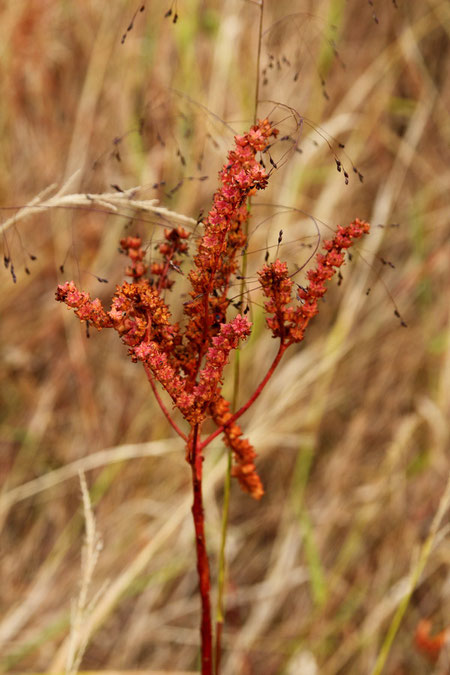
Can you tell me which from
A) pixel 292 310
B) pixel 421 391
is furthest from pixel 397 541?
pixel 292 310

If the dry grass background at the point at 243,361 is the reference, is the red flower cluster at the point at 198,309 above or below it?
below

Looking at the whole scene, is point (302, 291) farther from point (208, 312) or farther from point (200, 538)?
point (200, 538)

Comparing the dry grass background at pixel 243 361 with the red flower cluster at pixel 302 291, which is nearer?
the red flower cluster at pixel 302 291

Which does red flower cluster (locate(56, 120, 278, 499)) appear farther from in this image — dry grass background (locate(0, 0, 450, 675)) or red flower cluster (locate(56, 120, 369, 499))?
dry grass background (locate(0, 0, 450, 675))

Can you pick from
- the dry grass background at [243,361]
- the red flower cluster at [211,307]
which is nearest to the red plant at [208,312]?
the red flower cluster at [211,307]

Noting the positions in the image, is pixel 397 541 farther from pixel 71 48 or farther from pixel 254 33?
pixel 71 48

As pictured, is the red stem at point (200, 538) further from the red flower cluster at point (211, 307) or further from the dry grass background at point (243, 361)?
the dry grass background at point (243, 361)
